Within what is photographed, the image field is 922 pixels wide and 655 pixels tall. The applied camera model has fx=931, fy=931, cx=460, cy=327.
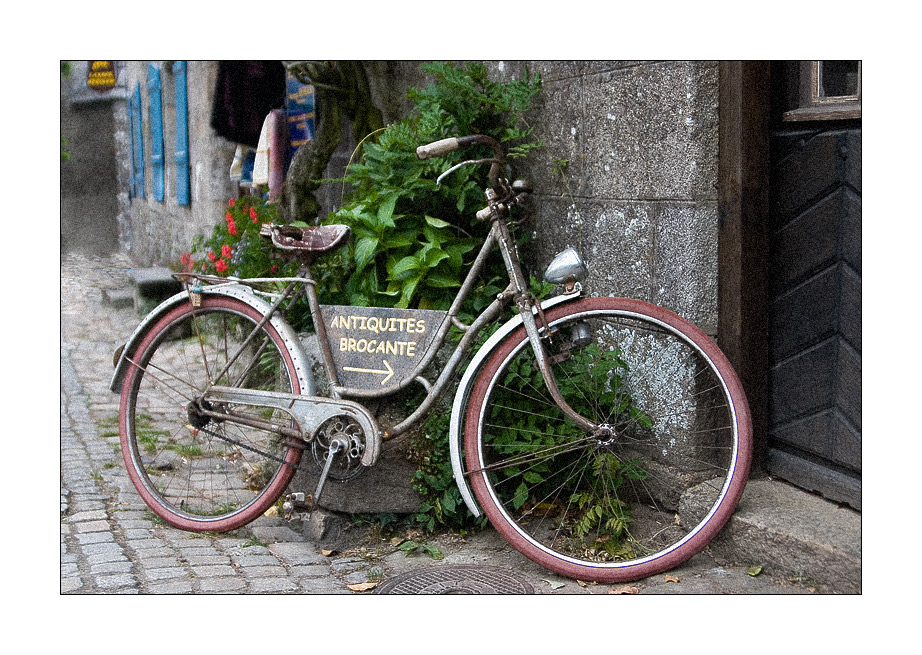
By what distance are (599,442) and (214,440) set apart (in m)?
2.46

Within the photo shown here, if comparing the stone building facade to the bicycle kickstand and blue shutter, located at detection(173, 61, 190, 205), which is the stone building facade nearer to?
the bicycle kickstand

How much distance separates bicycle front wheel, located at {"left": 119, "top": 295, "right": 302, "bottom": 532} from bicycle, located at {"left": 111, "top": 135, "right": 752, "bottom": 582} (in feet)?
0.04

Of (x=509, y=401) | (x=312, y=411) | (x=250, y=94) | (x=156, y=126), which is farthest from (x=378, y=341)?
(x=156, y=126)

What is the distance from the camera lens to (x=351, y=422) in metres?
3.82

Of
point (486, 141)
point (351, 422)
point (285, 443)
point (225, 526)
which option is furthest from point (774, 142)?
point (225, 526)

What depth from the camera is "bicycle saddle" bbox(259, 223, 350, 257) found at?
3.87 metres

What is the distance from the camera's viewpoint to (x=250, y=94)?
8.06 metres

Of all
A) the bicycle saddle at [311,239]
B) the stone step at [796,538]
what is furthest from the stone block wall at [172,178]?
the stone step at [796,538]

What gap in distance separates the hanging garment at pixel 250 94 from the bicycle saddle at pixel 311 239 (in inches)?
172

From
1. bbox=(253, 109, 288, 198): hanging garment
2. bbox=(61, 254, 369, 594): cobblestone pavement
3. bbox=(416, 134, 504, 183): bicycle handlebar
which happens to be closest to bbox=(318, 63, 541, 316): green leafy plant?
bbox=(416, 134, 504, 183): bicycle handlebar

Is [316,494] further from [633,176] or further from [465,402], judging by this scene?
[633,176]

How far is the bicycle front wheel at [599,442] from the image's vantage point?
3572mm

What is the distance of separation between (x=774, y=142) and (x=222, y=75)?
228 inches
